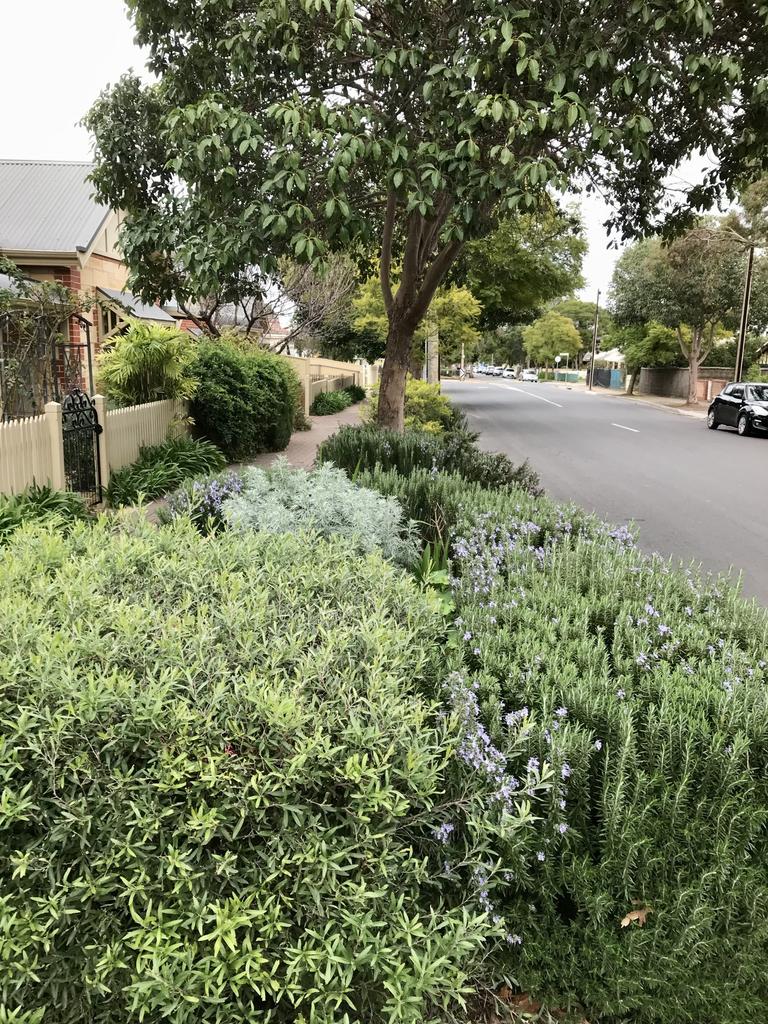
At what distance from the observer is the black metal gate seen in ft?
29.7

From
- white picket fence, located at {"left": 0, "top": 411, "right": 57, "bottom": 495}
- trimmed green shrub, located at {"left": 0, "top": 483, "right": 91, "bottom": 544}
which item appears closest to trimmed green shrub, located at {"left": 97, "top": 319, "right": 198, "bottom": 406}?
white picket fence, located at {"left": 0, "top": 411, "right": 57, "bottom": 495}

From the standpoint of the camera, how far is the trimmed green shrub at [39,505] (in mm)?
6630

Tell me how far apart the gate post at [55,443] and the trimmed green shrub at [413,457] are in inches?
111

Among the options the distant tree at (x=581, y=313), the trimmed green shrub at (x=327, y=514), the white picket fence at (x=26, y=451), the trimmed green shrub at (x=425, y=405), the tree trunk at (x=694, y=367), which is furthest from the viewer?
the distant tree at (x=581, y=313)

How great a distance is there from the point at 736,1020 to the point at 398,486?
11.7 feet

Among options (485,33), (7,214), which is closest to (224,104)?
(485,33)

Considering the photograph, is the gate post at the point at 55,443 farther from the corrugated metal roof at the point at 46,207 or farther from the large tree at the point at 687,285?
the large tree at the point at 687,285

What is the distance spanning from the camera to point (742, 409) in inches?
907

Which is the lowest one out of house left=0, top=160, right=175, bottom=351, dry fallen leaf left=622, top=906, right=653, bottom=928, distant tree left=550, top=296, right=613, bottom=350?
dry fallen leaf left=622, top=906, right=653, bottom=928

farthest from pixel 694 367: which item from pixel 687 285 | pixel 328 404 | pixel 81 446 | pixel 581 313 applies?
pixel 581 313

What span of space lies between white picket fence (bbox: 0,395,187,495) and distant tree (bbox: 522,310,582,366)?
84.0 meters

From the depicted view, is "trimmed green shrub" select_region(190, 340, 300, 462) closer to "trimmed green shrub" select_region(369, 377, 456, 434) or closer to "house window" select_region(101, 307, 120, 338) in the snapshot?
"trimmed green shrub" select_region(369, 377, 456, 434)

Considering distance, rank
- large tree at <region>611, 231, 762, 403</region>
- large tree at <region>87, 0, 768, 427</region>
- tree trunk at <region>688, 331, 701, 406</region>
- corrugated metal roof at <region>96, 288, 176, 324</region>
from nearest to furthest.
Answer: large tree at <region>87, 0, 768, 427</region> < corrugated metal roof at <region>96, 288, 176, 324</region> < large tree at <region>611, 231, 762, 403</region> < tree trunk at <region>688, 331, 701, 406</region>

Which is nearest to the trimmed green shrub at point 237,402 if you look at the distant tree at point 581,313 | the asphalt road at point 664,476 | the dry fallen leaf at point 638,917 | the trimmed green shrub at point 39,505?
the trimmed green shrub at point 39,505
